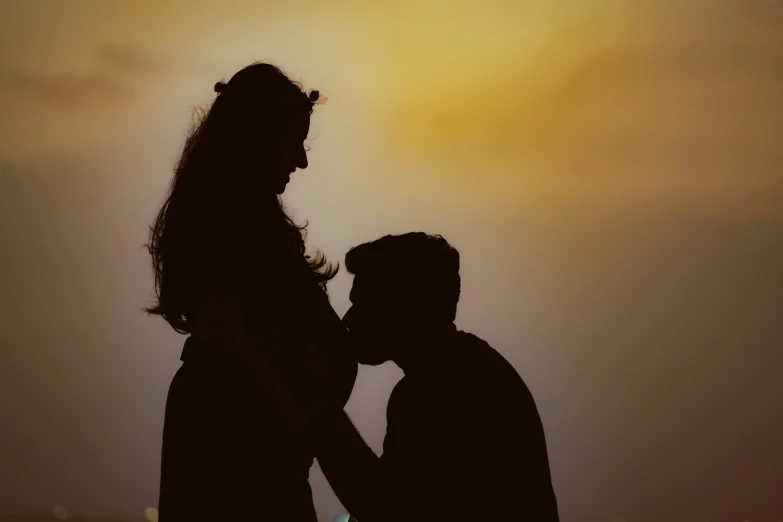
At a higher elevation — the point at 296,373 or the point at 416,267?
the point at 416,267

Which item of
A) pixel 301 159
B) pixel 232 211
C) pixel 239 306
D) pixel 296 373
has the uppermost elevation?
pixel 301 159

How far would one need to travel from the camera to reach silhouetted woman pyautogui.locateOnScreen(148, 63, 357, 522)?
113 centimetres

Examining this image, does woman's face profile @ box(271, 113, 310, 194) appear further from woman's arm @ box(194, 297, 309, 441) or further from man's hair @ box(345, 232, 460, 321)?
woman's arm @ box(194, 297, 309, 441)

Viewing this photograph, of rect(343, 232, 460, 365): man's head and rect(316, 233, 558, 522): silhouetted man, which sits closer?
rect(316, 233, 558, 522): silhouetted man

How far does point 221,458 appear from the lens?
113 cm

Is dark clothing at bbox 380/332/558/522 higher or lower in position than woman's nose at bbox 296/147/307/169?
lower

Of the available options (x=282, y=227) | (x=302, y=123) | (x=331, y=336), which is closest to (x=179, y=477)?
(x=331, y=336)

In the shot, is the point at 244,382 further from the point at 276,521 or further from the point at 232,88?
the point at 232,88

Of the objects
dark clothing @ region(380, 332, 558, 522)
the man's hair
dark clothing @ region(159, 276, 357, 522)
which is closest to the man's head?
the man's hair

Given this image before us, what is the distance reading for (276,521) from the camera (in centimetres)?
114

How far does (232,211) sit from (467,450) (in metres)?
0.55

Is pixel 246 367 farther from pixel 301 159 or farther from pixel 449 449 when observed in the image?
pixel 301 159

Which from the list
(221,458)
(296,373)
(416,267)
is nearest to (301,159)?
(416,267)

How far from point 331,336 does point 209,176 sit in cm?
35
